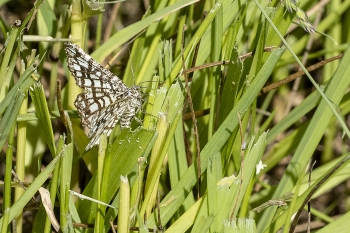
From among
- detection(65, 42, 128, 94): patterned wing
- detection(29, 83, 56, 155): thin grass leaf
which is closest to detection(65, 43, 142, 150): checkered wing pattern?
detection(65, 42, 128, 94): patterned wing

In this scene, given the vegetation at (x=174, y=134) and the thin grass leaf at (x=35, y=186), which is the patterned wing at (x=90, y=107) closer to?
the vegetation at (x=174, y=134)

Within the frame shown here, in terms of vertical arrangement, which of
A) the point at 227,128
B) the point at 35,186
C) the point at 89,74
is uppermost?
the point at 89,74

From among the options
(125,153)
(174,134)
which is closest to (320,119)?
(174,134)

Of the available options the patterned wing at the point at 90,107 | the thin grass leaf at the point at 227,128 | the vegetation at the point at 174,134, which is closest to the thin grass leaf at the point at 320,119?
the vegetation at the point at 174,134

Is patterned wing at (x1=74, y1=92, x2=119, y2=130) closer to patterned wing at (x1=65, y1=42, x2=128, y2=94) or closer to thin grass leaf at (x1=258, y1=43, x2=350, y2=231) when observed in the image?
patterned wing at (x1=65, y1=42, x2=128, y2=94)

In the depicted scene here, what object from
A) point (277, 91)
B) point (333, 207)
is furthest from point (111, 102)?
point (333, 207)

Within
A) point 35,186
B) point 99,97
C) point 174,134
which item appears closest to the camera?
point 35,186

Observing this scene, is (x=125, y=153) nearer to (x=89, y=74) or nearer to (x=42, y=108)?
(x=42, y=108)
